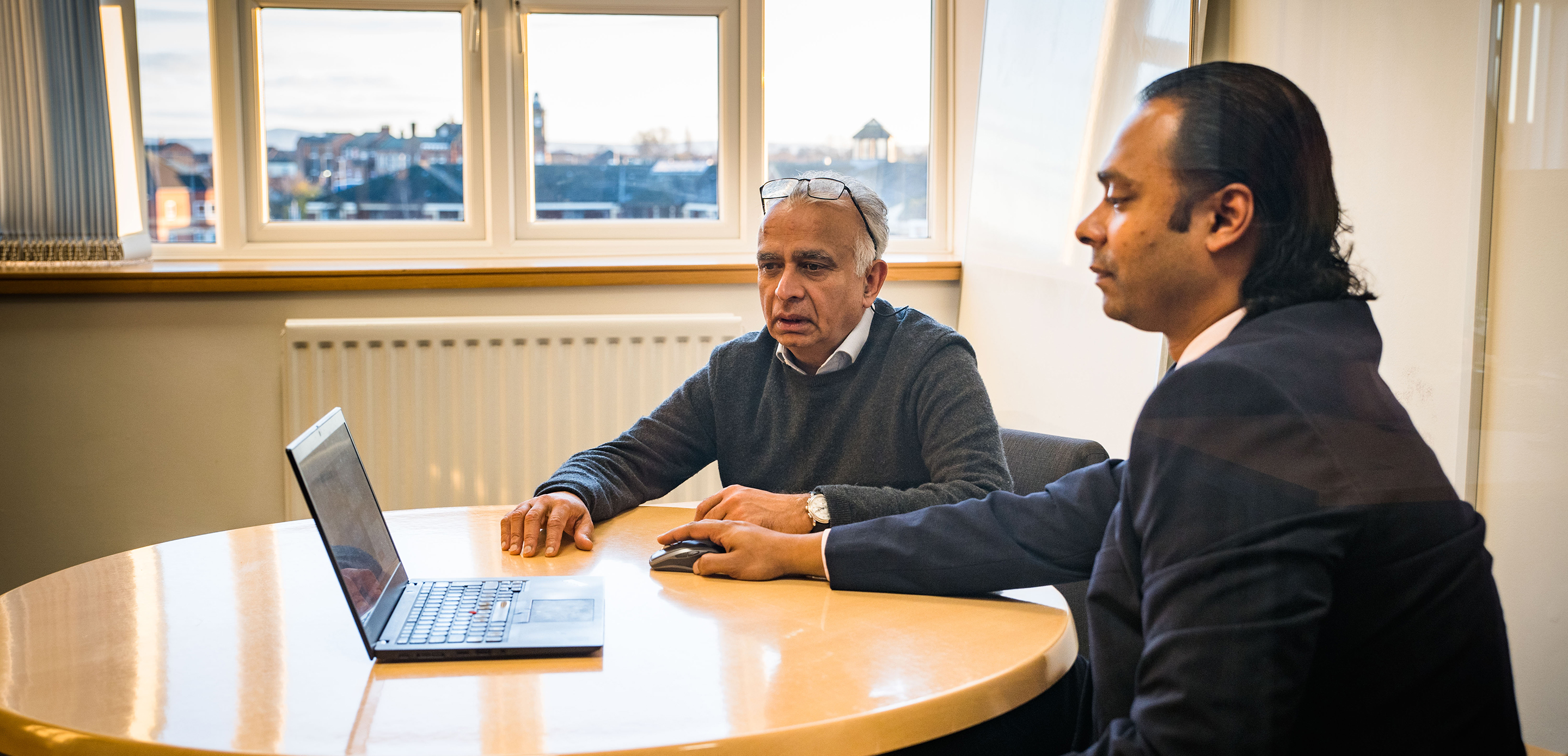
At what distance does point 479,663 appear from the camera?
3.12ft

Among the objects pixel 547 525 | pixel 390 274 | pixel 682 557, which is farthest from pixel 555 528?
pixel 390 274

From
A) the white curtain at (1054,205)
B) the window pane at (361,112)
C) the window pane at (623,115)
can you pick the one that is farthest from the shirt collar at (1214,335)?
the window pane at (361,112)

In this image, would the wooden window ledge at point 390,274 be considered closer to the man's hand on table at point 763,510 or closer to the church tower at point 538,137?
the church tower at point 538,137

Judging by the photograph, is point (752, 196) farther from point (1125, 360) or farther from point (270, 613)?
point (270, 613)

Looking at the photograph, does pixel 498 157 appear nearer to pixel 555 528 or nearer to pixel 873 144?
pixel 873 144

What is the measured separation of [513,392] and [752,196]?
91cm

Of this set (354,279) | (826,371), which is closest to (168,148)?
(354,279)

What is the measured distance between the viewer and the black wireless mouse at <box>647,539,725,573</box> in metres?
1.25

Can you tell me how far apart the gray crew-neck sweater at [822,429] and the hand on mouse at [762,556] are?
23 centimetres

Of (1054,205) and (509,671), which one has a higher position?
(1054,205)

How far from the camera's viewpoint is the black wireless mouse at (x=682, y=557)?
125 cm

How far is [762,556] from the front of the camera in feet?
4.00

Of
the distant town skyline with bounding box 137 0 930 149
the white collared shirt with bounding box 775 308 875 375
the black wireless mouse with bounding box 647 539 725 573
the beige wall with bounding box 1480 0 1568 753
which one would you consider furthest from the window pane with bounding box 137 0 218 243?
the beige wall with bounding box 1480 0 1568 753

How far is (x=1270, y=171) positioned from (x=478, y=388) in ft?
7.56
